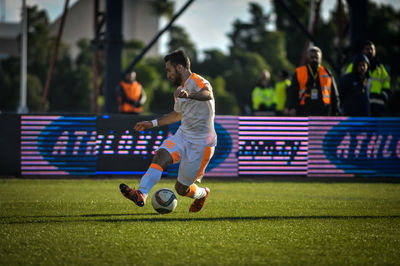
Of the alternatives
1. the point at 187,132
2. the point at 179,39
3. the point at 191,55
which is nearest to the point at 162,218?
the point at 187,132

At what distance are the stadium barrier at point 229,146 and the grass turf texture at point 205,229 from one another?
1.51 m

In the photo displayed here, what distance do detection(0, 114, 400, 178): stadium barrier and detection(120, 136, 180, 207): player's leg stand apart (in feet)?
15.6

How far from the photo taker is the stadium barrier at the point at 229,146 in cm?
1134

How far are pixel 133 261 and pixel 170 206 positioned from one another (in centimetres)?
201

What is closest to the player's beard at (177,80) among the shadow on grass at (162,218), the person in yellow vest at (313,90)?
the shadow on grass at (162,218)

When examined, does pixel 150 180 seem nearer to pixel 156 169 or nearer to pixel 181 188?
pixel 156 169

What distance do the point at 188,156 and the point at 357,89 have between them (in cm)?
632

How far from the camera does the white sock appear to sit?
6598 millimetres

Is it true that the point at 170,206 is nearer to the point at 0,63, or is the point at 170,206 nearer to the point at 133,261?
the point at 133,261

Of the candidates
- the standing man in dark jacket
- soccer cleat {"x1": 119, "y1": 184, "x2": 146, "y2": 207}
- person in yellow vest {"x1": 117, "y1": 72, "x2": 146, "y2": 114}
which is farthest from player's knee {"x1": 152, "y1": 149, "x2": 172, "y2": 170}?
person in yellow vest {"x1": 117, "y1": 72, "x2": 146, "y2": 114}

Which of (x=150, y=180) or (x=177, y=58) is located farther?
(x=177, y=58)

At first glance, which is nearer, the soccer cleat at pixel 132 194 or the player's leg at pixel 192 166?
the soccer cleat at pixel 132 194

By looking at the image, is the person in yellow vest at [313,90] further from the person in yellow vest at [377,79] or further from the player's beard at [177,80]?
the player's beard at [177,80]

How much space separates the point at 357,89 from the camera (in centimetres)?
1224
